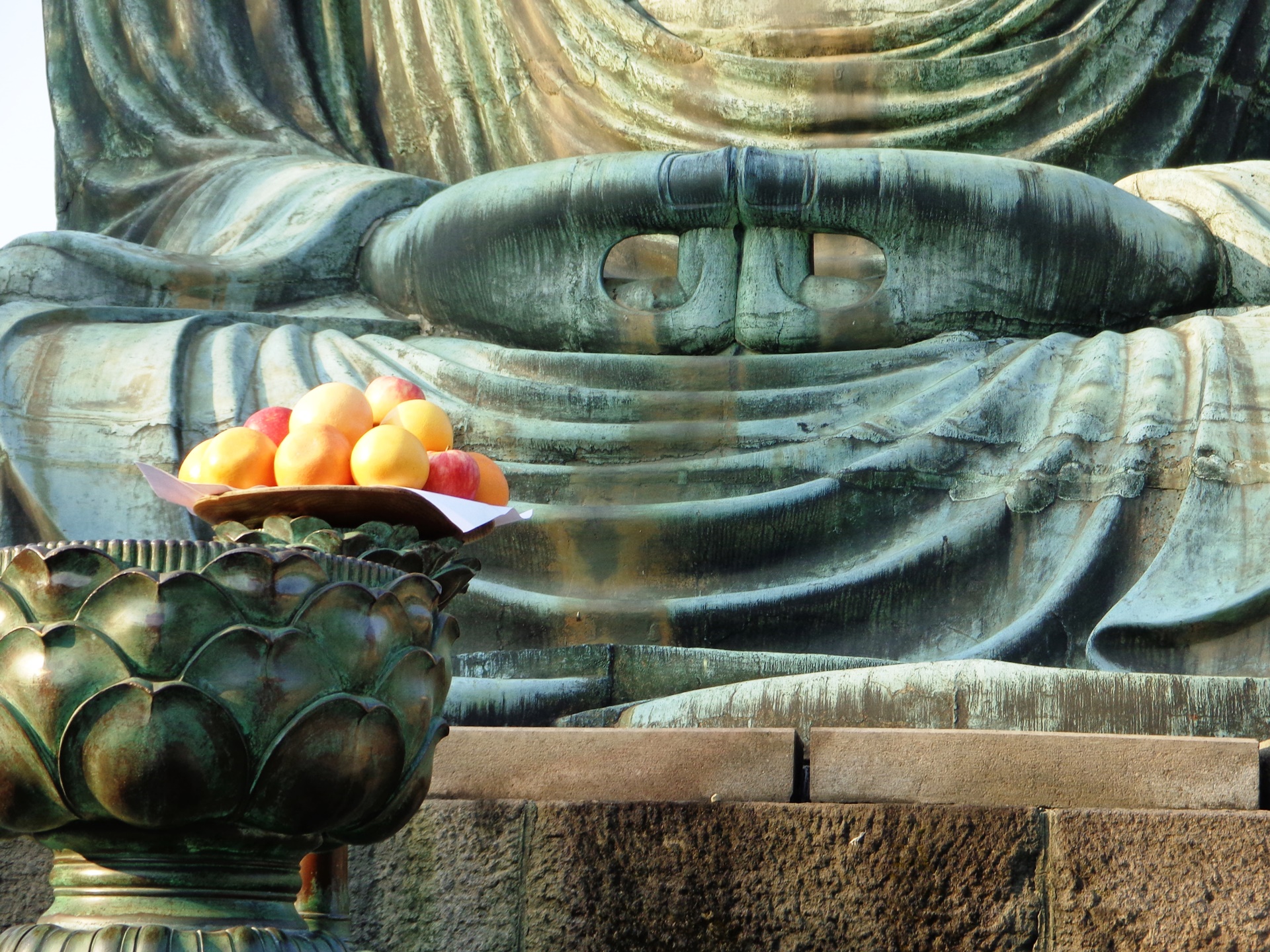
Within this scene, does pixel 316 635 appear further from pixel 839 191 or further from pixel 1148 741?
pixel 839 191

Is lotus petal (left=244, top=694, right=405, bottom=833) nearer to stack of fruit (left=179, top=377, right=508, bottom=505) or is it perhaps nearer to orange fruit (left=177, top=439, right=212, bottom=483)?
stack of fruit (left=179, top=377, right=508, bottom=505)

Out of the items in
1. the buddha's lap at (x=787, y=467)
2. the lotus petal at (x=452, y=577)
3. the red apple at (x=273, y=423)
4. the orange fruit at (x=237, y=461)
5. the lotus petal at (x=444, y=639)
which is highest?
the orange fruit at (x=237, y=461)

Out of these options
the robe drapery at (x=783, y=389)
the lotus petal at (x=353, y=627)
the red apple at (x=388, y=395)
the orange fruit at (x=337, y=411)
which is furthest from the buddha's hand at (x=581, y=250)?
the lotus petal at (x=353, y=627)

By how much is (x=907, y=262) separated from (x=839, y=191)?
26cm

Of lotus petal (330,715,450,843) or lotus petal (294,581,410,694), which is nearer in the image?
lotus petal (294,581,410,694)

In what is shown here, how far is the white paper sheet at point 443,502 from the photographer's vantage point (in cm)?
272

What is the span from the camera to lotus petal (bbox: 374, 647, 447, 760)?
2.27m

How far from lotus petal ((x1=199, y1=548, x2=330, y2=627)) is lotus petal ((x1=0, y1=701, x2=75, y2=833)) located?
26 cm

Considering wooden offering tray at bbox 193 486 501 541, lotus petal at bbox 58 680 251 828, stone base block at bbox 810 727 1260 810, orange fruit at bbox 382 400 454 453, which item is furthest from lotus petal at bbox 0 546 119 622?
stone base block at bbox 810 727 1260 810

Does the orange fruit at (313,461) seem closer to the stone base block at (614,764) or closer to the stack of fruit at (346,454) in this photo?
the stack of fruit at (346,454)

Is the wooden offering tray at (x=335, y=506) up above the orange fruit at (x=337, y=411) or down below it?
below

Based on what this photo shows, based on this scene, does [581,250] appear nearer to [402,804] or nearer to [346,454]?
[346,454]

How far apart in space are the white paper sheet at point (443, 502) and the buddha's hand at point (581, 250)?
6.96 ft

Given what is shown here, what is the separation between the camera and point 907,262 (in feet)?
16.1
